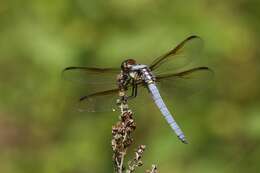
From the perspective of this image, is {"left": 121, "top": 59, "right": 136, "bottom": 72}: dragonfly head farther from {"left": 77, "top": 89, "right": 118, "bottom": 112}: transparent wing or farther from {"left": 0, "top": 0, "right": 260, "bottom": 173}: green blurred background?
{"left": 0, "top": 0, "right": 260, "bottom": 173}: green blurred background

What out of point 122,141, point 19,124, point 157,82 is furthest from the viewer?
point 19,124

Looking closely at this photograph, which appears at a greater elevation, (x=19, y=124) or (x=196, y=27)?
(x=196, y=27)

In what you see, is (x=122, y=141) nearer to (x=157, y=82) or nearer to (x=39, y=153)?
(x=157, y=82)

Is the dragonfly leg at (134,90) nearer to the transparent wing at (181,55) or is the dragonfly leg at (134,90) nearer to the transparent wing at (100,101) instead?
the transparent wing at (100,101)

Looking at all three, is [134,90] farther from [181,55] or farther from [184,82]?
[181,55]

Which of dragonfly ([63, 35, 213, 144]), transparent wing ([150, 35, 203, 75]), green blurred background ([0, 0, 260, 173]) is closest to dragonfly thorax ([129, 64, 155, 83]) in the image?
dragonfly ([63, 35, 213, 144])

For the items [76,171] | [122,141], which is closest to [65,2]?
[76,171]

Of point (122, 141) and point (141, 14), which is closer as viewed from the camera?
point (122, 141)
